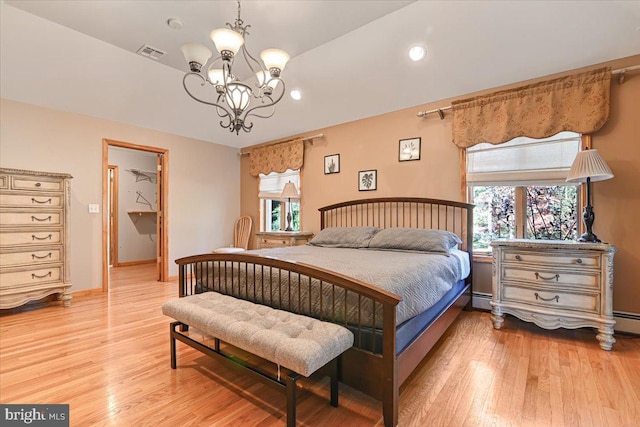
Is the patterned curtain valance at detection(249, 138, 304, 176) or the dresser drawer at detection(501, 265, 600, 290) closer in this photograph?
the dresser drawer at detection(501, 265, 600, 290)

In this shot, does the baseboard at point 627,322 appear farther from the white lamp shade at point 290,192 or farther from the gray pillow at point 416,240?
the white lamp shade at point 290,192

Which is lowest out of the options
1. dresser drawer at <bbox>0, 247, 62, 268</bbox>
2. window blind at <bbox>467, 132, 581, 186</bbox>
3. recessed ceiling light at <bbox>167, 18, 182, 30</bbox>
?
dresser drawer at <bbox>0, 247, 62, 268</bbox>

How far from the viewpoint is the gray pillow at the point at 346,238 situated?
131 inches

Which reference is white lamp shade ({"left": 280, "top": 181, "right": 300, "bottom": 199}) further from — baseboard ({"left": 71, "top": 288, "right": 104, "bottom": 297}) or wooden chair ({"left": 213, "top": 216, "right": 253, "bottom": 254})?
baseboard ({"left": 71, "top": 288, "right": 104, "bottom": 297})

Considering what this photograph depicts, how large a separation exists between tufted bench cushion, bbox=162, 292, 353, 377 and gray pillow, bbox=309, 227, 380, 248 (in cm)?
165

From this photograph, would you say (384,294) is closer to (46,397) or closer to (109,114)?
(46,397)

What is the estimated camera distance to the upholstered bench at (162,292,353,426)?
1.31 meters

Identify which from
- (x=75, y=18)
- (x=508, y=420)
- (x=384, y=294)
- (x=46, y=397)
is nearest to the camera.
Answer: (x=384, y=294)

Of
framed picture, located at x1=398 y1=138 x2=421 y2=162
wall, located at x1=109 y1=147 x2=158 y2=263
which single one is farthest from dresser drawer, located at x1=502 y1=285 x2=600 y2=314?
wall, located at x1=109 y1=147 x2=158 y2=263

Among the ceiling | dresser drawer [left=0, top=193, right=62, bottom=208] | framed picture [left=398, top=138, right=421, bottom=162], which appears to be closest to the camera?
the ceiling

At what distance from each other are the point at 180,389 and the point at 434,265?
188cm

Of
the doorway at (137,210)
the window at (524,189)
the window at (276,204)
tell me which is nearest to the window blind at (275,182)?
the window at (276,204)

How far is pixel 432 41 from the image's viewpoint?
2838mm

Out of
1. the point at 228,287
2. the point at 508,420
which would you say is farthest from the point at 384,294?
the point at 228,287
